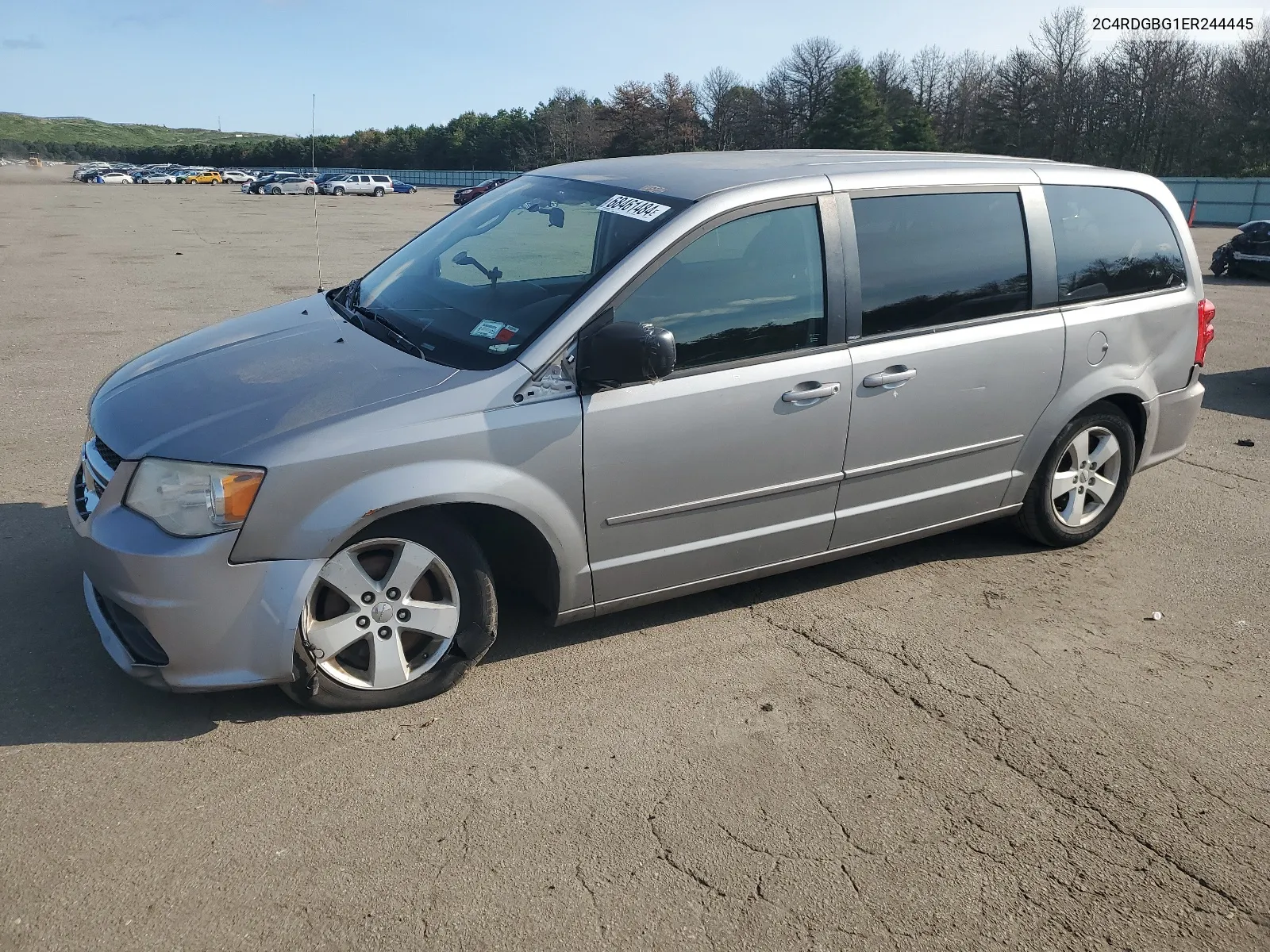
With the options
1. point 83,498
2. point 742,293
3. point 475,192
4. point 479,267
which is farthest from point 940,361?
point 475,192

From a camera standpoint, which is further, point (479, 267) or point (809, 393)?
point (479, 267)

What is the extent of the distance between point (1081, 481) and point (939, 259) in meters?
1.55

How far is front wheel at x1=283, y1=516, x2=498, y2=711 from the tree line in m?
52.1

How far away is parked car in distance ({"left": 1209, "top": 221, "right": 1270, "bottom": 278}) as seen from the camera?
17.8 meters

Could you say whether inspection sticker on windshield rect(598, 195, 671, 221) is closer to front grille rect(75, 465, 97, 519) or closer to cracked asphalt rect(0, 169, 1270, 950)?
cracked asphalt rect(0, 169, 1270, 950)

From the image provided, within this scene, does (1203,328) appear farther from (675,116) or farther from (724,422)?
(675,116)

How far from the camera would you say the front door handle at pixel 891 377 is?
416 cm

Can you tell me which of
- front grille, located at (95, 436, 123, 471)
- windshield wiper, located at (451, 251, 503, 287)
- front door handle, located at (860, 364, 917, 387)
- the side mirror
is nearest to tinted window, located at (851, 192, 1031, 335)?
front door handle, located at (860, 364, 917, 387)

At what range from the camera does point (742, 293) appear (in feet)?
12.9

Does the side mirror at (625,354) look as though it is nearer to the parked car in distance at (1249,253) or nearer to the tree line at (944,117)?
the parked car in distance at (1249,253)

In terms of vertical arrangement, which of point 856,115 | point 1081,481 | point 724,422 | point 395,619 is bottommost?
point 395,619

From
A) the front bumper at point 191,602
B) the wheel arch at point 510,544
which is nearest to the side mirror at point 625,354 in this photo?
the wheel arch at point 510,544

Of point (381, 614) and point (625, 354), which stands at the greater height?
point (625, 354)

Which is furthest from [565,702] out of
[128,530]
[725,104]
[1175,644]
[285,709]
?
[725,104]
